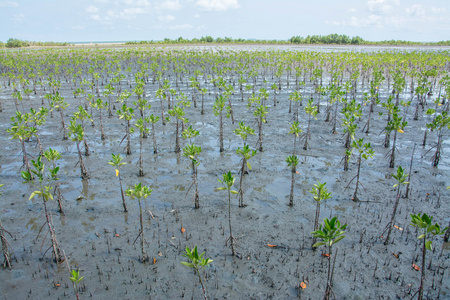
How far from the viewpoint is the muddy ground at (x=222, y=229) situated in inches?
198

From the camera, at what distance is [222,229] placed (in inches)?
259

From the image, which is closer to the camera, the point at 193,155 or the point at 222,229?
the point at 222,229

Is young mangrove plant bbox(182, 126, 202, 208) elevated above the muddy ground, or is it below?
above

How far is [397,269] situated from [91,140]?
11.0m

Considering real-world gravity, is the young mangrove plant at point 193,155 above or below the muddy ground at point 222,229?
above

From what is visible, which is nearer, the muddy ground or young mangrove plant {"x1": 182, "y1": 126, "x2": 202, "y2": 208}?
the muddy ground

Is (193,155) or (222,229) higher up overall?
(193,155)

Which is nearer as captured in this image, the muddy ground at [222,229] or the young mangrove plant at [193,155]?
the muddy ground at [222,229]

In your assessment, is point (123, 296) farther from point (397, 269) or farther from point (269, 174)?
point (269, 174)

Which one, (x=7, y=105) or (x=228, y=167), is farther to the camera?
(x=7, y=105)

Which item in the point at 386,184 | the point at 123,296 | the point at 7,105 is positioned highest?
the point at 7,105

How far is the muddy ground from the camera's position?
5.04 meters

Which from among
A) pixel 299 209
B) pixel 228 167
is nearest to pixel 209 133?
pixel 228 167

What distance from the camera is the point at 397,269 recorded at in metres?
5.36
